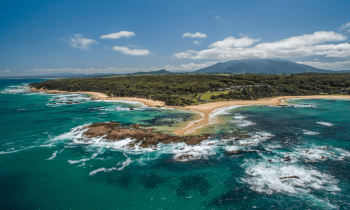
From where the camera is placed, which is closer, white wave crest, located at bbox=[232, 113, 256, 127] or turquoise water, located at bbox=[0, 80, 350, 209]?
turquoise water, located at bbox=[0, 80, 350, 209]

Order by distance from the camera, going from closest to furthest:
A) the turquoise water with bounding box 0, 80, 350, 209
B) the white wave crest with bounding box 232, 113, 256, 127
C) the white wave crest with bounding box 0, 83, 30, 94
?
the turquoise water with bounding box 0, 80, 350, 209
the white wave crest with bounding box 232, 113, 256, 127
the white wave crest with bounding box 0, 83, 30, 94

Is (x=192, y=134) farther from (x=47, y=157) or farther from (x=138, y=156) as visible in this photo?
(x=47, y=157)

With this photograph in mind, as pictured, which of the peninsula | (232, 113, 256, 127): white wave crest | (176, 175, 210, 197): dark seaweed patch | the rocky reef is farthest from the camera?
the peninsula

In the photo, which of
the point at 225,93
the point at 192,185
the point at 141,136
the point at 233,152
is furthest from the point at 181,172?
the point at 225,93

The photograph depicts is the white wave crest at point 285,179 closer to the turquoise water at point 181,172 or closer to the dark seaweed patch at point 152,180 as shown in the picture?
the turquoise water at point 181,172

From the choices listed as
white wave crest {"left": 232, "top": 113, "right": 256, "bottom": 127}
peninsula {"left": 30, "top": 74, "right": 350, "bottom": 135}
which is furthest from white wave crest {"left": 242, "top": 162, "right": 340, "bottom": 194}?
peninsula {"left": 30, "top": 74, "right": 350, "bottom": 135}

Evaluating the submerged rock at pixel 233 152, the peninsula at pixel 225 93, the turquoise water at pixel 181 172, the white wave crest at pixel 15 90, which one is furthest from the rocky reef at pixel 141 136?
the white wave crest at pixel 15 90

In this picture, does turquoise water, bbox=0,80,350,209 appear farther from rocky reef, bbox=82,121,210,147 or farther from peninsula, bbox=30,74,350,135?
peninsula, bbox=30,74,350,135

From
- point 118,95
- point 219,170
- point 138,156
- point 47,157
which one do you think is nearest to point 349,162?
point 219,170

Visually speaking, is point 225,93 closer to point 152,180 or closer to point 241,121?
point 241,121
